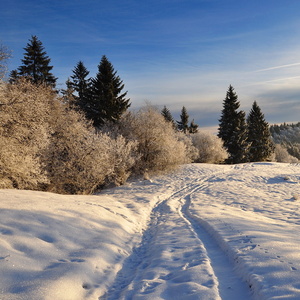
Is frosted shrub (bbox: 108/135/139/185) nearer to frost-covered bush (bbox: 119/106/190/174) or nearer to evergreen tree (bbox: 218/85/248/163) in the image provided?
frost-covered bush (bbox: 119/106/190/174)

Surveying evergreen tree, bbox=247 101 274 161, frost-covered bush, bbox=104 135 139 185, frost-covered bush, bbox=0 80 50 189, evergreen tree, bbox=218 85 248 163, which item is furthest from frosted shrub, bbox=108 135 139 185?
evergreen tree, bbox=247 101 274 161

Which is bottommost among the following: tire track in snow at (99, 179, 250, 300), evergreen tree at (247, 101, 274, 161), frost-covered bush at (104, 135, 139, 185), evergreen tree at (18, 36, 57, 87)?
tire track in snow at (99, 179, 250, 300)

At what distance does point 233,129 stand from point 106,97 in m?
26.2

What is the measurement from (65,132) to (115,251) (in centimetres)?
1371

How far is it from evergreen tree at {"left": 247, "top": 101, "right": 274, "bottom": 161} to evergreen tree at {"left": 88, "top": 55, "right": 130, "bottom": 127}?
28555 mm

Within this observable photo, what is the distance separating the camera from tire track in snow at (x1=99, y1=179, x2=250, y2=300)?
13.8 feet

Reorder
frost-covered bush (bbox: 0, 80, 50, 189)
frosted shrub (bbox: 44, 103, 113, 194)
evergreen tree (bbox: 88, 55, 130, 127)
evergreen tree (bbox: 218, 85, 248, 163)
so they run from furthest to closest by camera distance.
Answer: evergreen tree (bbox: 218, 85, 248, 163)
evergreen tree (bbox: 88, 55, 130, 127)
frosted shrub (bbox: 44, 103, 113, 194)
frost-covered bush (bbox: 0, 80, 50, 189)

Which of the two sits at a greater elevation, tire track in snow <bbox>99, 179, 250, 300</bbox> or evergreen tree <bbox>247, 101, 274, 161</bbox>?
evergreen tree <bbox>247, 101, 274, 161</bbox>

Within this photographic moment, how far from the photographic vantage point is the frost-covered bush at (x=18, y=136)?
11584mm

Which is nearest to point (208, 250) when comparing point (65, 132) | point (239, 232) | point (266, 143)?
point (239, 232)

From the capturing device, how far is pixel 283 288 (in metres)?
3.84

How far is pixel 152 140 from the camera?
81.8 ft

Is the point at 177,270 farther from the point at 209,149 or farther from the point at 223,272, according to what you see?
the point at 209,149

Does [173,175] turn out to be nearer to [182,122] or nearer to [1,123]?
[1,123]
